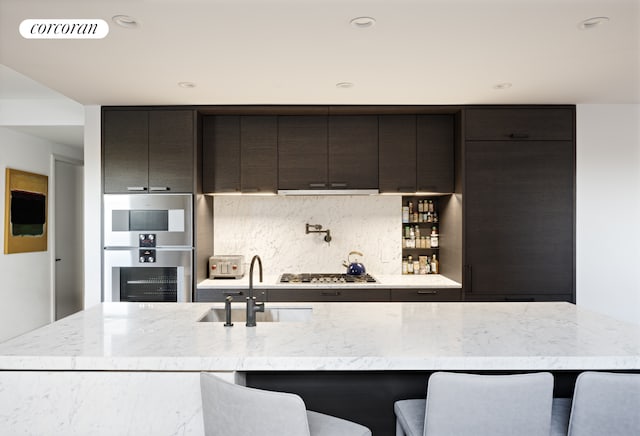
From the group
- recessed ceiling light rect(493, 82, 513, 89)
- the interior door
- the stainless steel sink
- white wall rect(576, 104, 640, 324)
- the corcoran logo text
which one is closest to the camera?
the corcoran logo text

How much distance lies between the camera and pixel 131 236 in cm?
379

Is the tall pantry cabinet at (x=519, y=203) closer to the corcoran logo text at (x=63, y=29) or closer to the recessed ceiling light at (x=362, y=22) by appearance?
the recessed ceiling light at (x=362, y=22)

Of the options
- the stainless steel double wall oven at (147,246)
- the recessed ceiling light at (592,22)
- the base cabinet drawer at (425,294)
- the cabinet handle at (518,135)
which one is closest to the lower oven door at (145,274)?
the stainless steel double wall oven at (147,246)

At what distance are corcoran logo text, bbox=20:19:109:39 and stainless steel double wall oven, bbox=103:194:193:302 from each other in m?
2.23

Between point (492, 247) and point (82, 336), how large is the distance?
3146mm

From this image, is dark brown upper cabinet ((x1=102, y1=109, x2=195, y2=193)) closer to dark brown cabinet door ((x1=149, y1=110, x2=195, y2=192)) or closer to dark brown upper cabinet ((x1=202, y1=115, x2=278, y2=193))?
dark brown cabinet door ((x1=149, y1=110, x2=195, y2=192))

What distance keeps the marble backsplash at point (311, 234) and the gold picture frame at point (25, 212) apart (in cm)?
224

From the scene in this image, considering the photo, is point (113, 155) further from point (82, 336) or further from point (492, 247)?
point (492, 247)

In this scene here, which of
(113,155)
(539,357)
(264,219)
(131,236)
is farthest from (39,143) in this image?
(539,357)

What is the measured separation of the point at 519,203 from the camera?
3785mm

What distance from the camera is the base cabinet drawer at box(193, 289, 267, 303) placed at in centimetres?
372

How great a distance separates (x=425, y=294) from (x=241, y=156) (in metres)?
2.03

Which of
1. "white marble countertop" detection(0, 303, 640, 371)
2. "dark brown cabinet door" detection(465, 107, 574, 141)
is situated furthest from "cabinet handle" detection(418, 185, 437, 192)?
"white marble countertop" detection(0, 303, 640, 371)

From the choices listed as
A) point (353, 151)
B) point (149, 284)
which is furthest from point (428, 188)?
point (149, 284)
